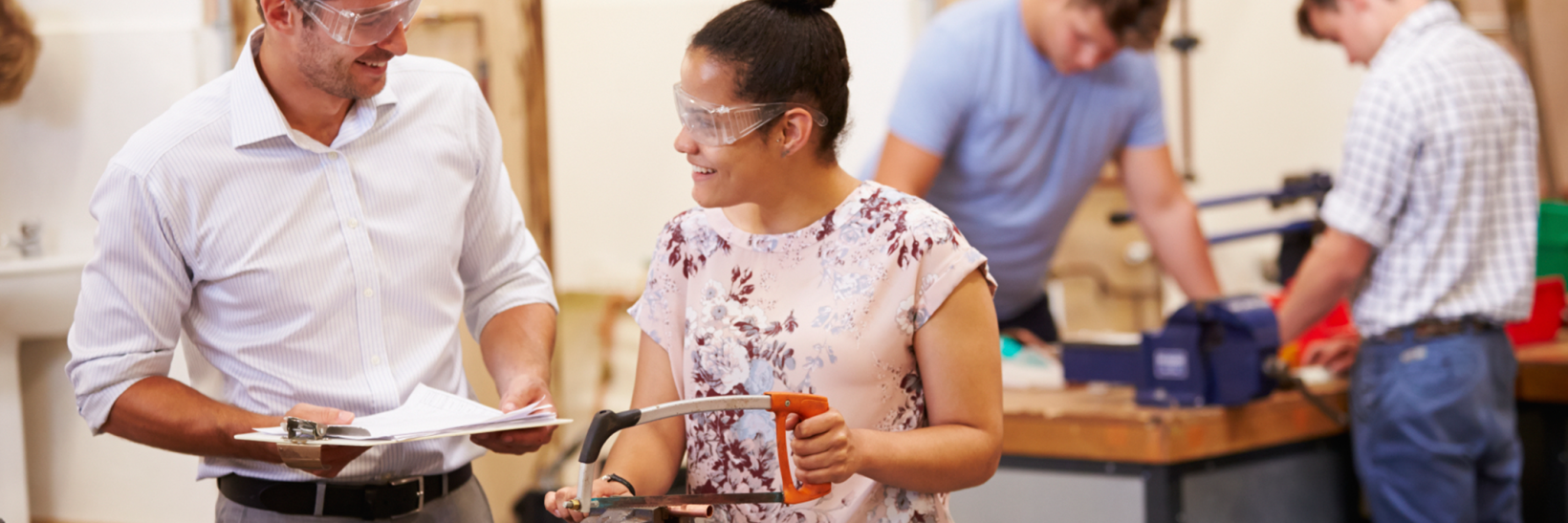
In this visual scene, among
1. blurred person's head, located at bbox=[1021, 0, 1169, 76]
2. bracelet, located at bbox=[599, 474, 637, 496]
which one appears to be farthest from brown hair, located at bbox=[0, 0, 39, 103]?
blurred person's head, located at bbox=[1021, 0, 1169, 76]

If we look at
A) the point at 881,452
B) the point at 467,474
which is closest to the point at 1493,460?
the point at 881,452

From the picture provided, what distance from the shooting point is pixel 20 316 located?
2.10 m

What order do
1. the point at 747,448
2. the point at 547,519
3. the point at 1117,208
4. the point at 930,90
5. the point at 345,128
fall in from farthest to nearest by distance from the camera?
the point at 1117,208, the point at 547,519, the point at 930,90, the point at 345,128, the point at 747,448

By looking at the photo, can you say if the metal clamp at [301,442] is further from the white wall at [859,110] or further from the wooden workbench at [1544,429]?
the wooden workbench at [1544,429]

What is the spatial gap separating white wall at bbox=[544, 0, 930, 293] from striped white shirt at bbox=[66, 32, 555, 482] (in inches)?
132

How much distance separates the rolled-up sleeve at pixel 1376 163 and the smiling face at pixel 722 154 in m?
1.97

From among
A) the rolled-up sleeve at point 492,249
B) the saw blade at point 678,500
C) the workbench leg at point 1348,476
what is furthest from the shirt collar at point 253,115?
the workbench leg at point 1348,476

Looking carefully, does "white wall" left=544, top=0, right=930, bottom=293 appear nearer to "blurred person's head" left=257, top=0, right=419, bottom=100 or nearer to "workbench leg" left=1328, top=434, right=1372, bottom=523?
"workbench leg" left=1328, top=434, right=1372, bottom=523

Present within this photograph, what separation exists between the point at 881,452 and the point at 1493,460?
2182mm

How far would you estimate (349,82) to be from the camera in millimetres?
1626

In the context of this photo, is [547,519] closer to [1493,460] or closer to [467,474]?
[467,474]

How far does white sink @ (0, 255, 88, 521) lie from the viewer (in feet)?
6.86

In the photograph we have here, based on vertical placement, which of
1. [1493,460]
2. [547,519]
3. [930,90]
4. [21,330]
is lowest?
[547,519]

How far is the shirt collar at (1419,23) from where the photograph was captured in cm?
296
